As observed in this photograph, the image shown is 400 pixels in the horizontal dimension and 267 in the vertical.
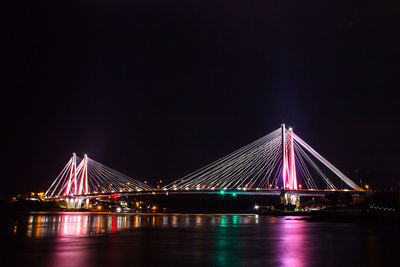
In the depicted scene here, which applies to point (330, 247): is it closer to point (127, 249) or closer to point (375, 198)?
point (127, 249)

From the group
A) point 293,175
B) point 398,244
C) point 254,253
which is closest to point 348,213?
point 293,175

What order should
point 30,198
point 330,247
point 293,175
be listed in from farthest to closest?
point 30,198
point 293,175
point 330,247

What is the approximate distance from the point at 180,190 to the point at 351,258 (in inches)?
2538

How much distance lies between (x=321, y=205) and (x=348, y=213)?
33176mm

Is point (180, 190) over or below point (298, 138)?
below

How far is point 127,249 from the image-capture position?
623 inches

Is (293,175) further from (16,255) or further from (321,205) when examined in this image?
(16,255)

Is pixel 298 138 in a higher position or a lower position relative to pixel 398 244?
higher

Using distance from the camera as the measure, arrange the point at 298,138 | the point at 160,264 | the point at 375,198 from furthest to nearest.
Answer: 1. the point at 298,138
2. the point at 375,198
3. the point at 160,264

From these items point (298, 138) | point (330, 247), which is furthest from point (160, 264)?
point (298, 138)

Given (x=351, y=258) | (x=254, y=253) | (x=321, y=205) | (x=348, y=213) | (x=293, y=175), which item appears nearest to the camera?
(x=351, y=258)

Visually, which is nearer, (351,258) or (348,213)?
(351,258)

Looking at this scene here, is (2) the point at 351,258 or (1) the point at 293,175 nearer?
(2) the point at 351,258

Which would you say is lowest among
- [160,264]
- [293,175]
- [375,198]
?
[160,264]
